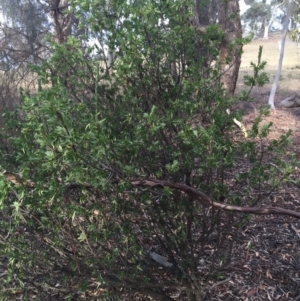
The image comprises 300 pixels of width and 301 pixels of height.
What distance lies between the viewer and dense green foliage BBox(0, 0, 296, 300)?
2309 mm

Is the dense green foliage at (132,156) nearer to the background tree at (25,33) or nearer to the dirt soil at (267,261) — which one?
the dirt soil at (267,261)

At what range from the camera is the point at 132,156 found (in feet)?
7.91

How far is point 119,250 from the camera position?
9.19 feet

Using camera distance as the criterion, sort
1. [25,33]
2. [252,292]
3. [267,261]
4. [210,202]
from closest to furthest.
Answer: [210,202] → [252,292] → [267,261] → [25,33]

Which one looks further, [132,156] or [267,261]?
[267,261]

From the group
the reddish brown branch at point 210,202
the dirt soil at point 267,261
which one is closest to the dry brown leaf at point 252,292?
the dirt soil at point 267,261

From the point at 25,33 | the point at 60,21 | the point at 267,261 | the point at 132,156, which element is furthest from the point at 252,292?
the point at 25,33

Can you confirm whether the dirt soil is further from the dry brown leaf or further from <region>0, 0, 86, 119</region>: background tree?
<region>0, 0, 86, 119</region>: background tree

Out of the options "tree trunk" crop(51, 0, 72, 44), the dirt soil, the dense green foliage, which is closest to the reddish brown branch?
the dense green foliage

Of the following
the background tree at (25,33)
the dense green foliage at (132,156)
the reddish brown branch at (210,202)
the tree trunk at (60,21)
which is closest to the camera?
the reddish brown branch at (210,202)

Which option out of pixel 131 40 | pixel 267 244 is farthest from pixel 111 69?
pixel 267 244

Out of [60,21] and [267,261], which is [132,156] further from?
[60,21]

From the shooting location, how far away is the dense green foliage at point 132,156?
2309 mm

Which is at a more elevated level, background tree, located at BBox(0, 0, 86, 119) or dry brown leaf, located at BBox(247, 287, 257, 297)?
background tree, located at BBox(0, 0, 86, 119)
